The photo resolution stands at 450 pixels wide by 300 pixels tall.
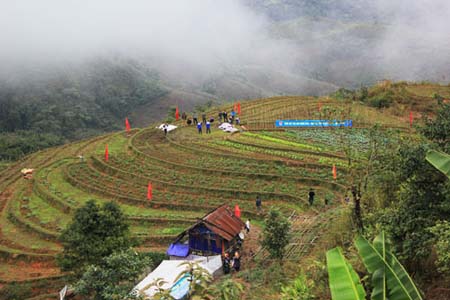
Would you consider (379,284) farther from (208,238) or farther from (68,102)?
(68,102)

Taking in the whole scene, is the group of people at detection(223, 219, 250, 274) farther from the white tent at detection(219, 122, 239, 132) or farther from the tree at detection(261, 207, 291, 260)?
the white tent at detection(219, 122, 239, 132)

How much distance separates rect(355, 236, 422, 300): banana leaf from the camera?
18.1ft

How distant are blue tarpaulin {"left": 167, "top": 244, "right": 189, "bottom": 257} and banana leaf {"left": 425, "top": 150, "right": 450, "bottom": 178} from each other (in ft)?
40.4

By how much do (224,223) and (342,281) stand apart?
12662 mm

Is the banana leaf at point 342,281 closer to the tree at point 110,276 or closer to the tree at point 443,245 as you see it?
the tree at point 443,245

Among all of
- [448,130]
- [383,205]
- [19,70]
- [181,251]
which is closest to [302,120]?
[181,251]

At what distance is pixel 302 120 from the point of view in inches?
1396

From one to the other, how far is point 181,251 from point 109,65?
89.9 metres

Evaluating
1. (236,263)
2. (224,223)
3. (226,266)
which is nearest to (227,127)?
(224,223)

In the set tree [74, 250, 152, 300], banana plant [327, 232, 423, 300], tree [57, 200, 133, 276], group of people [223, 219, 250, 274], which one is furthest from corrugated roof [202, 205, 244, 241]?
banana plant [327, 232, 423, 300]

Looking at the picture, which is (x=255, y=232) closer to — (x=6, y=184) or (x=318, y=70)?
(x=6, y=184)

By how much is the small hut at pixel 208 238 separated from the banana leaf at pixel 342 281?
38.1 ft

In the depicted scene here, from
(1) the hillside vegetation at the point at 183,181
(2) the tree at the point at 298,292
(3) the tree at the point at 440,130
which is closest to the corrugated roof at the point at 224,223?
(1) the hillside vegetation at the point at 183,181

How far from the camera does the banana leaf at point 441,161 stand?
6.67 meters
